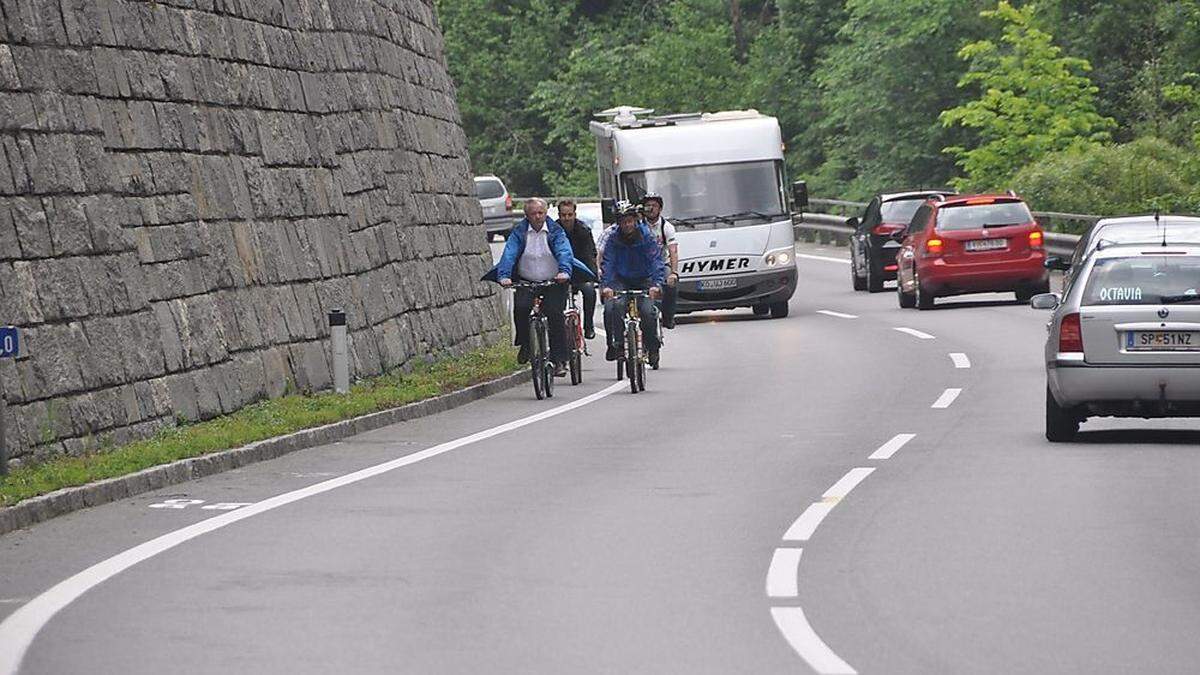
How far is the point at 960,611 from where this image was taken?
926 cm

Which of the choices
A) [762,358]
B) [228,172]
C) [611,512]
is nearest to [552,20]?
[762,358]

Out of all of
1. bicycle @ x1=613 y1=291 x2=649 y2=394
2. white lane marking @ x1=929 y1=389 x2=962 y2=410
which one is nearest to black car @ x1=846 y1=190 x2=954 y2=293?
bicycle @ x1=613 y1=291 x2=649 y2=394

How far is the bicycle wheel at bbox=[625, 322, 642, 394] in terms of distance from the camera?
73.9 feet

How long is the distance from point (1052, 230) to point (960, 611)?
121 feet

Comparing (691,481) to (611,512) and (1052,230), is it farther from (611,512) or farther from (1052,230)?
(1052,230)

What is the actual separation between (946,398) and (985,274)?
1400 centimetres

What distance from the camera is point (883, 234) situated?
4084cm

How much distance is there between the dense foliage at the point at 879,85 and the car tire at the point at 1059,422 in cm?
2223

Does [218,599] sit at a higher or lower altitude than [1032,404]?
higher

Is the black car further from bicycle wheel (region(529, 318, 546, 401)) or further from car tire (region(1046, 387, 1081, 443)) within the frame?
car tire (region(1046, 387, 1081, 443))

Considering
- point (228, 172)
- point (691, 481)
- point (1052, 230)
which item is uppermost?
point (228, 172)

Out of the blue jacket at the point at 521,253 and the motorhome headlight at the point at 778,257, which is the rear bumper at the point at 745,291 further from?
the blue jacket at the point at 521,253

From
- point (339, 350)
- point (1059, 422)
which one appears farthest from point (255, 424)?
point (1059, 422)

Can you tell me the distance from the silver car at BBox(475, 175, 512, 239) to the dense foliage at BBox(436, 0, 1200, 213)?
33.1ft
